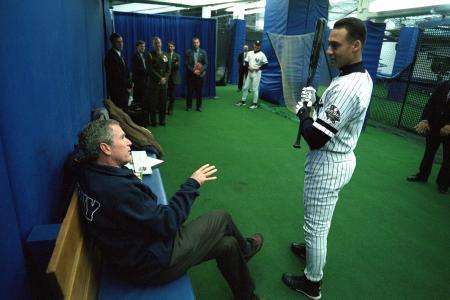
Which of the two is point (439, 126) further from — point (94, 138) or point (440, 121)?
point (94, 138)

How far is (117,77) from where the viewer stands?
546 cm

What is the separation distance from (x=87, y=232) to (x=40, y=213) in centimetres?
26

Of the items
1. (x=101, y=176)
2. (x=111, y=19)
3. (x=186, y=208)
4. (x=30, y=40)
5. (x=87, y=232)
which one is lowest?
(x=87, y=232)

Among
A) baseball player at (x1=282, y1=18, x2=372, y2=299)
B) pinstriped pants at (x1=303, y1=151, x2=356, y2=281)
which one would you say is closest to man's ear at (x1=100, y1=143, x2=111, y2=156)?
baseball player at (x1=282, y1=18, x2=372, y2=299)

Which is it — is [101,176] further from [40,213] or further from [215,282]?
[215,282]

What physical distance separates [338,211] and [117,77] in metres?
4.24

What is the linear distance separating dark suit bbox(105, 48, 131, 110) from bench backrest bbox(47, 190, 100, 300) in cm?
430

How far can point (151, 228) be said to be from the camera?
1.50 meters

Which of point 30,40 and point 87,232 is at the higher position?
point 30,40

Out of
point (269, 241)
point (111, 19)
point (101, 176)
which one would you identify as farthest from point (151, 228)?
point (111, 19)

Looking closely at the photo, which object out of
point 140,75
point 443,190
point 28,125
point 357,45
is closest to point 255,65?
point 140,75

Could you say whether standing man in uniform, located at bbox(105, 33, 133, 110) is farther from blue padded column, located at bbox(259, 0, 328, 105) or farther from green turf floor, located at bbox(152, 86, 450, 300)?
blue padded column, located at bbox(259, 0, 328, 105)

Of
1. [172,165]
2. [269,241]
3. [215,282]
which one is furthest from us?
[172,165]

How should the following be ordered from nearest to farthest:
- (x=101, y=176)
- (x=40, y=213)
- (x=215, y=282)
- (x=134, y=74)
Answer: (x=101, y=176)
(x=40, y=213)
(x=215, y=282)
(x=134, y=74)
